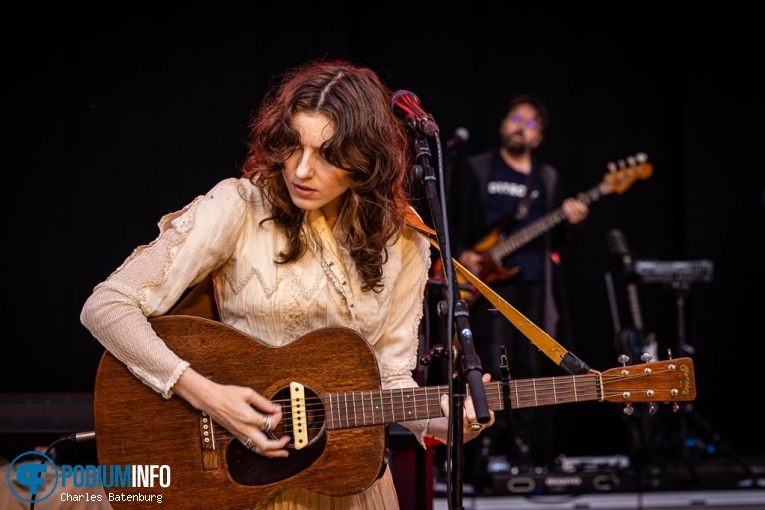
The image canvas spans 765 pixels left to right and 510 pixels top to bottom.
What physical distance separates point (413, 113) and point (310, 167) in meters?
0.34

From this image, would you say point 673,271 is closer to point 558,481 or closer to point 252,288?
point 558,481

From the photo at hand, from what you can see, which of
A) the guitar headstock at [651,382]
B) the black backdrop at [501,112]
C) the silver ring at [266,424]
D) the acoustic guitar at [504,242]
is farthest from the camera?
the acoustic guitar at [504,242]

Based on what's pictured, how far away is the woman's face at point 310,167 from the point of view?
2297mm

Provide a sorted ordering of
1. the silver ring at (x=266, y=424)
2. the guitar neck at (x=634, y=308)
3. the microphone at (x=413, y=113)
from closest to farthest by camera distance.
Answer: the microphone at (x=413, y=113), the silver ring at (x=266, y=424), the guitar neck at (x=634, y=308)

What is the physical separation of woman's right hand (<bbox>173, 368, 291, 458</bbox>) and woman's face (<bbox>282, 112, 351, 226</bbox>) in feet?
1.82

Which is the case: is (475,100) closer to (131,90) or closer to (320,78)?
(131,90)

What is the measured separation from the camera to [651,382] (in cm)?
235

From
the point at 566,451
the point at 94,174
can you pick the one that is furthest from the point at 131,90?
the point at 566,451

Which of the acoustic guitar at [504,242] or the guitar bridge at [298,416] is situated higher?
the acoustic guitar at [504,242]

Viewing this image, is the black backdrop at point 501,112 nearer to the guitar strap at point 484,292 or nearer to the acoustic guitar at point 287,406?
the guitar strap at point 484,292

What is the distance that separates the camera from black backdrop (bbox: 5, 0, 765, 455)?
5.13 metres

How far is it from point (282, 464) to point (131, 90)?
3555mm

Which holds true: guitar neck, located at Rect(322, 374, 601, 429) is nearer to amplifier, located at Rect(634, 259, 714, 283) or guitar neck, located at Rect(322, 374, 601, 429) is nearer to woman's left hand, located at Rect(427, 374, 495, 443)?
woman's left hand, located at Rect(427, 374, 495, 443)

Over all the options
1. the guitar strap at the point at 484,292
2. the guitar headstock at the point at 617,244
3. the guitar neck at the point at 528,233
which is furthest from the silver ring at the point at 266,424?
the guitar headstock at the point at 617,244
